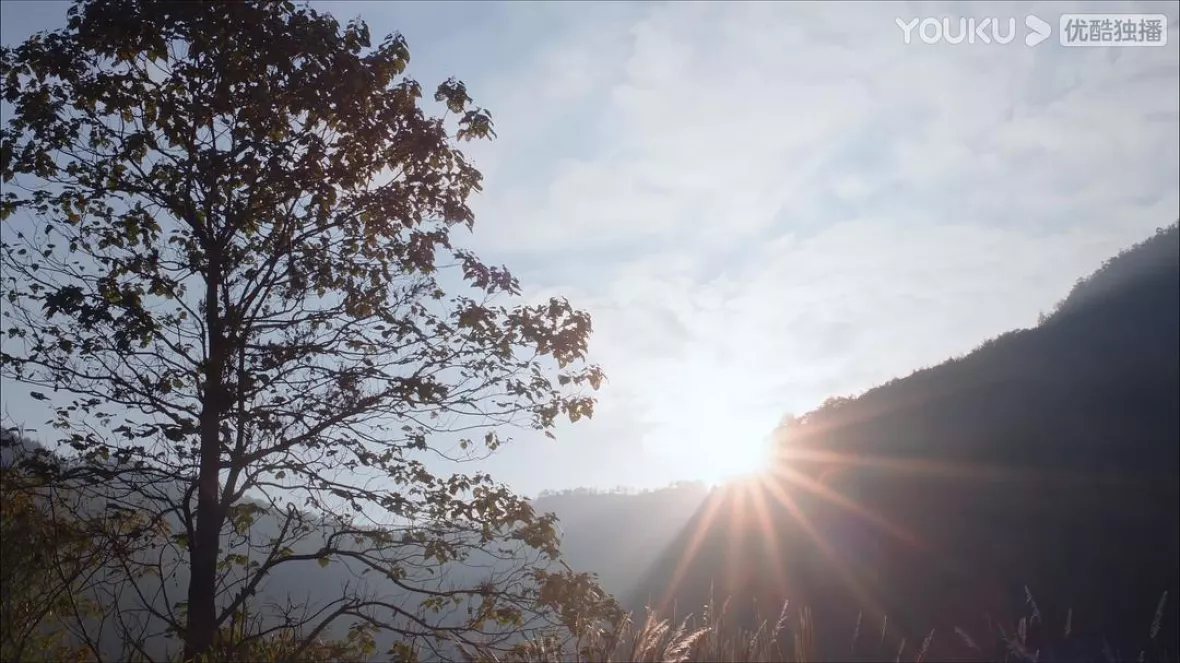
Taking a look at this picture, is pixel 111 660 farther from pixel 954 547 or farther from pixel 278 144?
pixel 954 547

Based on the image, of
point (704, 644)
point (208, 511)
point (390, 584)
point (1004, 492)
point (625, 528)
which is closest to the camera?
point (704, 644)

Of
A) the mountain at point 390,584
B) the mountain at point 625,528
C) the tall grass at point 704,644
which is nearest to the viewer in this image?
the tall grass at point 704,644

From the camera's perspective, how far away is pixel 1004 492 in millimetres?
34906

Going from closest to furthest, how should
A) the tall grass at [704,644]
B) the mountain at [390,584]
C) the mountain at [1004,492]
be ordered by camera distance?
the tall grass at [704,644] < the mountain at [390,584] < the mountain at [1004,492]

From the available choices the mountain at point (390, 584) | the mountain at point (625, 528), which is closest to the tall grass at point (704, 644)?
the mountain at point (390, 584)

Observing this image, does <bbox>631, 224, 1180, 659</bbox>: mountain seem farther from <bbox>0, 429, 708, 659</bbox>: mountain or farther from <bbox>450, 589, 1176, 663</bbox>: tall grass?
<bbox>450, 589, 1176, 663</bbox>: tall grass

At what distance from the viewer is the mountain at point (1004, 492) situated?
3020 cm

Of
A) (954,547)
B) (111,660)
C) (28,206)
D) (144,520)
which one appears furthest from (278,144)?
(954,547)

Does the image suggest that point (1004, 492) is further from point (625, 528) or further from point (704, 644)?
point (625, 528)

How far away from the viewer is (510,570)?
7758 millimetres

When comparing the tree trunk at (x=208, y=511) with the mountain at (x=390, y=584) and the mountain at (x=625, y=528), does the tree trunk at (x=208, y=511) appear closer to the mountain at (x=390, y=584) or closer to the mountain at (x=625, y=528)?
the mountain at (x=390, y=584)

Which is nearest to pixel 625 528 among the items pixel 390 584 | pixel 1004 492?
pixel 1004 492

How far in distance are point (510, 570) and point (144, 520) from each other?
350cm

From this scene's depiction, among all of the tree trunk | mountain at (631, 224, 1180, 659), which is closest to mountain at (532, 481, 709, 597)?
mountain at (631, 224, 1180, 659)
